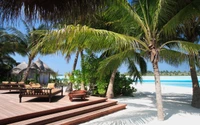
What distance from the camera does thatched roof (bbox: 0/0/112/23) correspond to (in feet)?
6.91

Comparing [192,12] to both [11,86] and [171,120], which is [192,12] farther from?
[11,86]

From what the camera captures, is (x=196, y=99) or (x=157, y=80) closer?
(x=157, y=80)

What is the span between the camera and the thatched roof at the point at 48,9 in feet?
6.91

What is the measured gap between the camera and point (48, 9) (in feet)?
7.54

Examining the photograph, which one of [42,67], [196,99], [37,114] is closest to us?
[37,114]

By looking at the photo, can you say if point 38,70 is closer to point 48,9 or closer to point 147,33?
point 147,33

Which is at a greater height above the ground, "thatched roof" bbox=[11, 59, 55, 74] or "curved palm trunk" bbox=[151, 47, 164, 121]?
"thatched roof" bbox=[11, 59, 55, 74]

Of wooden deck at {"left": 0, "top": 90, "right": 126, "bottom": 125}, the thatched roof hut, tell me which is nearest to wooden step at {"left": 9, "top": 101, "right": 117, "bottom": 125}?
wooden deck at {"left": 0, "top": 90, "right": 126, "bottom": 125}

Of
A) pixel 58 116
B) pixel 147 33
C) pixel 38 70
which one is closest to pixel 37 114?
pixel 58 116

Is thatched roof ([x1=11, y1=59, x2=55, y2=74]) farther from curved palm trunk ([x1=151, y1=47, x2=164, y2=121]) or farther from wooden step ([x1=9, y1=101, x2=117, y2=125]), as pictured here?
curved palm trunk ([x1=151, y1=47, x2=164, y2=121])

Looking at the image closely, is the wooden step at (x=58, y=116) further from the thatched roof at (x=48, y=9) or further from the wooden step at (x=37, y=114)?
the thatched roof at (x=48, y=9)

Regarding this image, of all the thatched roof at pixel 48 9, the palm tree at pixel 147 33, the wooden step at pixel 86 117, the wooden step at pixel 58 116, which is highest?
the palm tree at pixel 147 33

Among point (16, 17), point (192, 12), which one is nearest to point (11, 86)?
point (16, 17)

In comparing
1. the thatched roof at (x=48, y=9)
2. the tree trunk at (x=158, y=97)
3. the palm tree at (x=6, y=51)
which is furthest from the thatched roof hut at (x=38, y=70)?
the thatched roof at (x=48, y=9)
